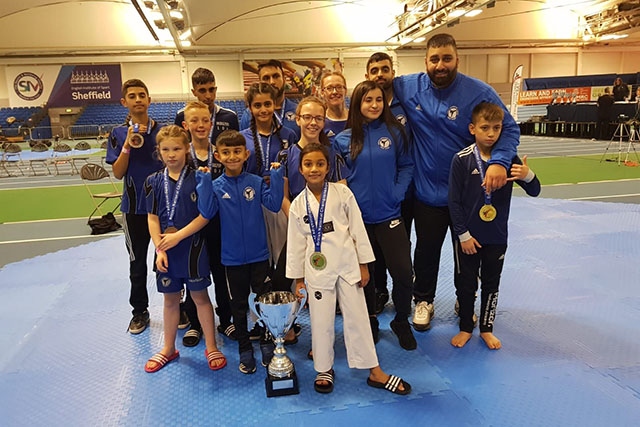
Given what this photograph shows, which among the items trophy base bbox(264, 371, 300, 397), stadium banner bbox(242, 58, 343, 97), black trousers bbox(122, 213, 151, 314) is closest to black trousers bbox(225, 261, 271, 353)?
trophy base bbox(264, 371, 300, 397)

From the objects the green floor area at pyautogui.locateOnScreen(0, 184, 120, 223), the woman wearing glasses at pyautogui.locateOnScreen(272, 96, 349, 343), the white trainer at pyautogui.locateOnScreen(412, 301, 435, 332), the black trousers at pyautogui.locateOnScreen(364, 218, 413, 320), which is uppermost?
the woman wearing glasses at pyautogui.locateOnScreen(272, 96, 349, 343)

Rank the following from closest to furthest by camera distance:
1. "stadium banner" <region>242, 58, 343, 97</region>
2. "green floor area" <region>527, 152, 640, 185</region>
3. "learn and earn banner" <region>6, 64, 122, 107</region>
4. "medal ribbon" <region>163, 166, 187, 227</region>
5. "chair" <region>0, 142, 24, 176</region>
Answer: "medal ribbon" <region>163, 166, 187, 227</region>, "green floor area" <region>527, 152, 640, 185</region>, "chair" <region>0, 142, 24, 176</region>, "learn and earn banner" <region>6, 64, 122, 107</region>, "stadium banner" <region>242, 58, 343, 97</region>

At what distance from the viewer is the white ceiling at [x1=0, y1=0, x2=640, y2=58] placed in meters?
23.9

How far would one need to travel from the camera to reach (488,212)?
2943mm

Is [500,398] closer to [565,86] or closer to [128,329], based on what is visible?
[128,329]

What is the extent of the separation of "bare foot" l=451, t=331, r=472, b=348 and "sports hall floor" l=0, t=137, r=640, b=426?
0.04 metres

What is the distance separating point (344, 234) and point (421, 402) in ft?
3.51

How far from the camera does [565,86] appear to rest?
77.4 feet

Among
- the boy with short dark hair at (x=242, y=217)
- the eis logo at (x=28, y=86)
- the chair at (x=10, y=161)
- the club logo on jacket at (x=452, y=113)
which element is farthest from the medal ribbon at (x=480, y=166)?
the eis logo at (x=28, y=86)

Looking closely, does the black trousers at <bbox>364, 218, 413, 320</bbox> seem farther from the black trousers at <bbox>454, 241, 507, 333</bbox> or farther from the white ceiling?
the white ceiling

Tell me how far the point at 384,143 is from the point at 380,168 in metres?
0.17

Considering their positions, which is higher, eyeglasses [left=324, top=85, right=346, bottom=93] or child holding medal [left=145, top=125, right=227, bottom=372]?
eyeglasses [left=324, top=85, right=346, bottom=93]

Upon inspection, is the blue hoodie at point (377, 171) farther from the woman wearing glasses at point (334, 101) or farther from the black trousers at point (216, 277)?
the black trousers at point (216, 277)

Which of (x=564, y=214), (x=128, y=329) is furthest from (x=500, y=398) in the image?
(x=564, y=214)
